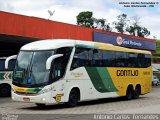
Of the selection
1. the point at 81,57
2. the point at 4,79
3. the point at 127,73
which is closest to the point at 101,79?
the point at 81,57

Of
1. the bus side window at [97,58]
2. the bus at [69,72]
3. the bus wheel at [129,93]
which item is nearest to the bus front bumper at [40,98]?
the bus at [69,72]

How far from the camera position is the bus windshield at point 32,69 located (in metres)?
18.5

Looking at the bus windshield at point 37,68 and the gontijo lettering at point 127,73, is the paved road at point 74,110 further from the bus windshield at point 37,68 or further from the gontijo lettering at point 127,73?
the gontijo lettering at point 127,73

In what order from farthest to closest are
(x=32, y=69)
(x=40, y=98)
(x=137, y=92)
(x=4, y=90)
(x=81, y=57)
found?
(x=4, y=90) < (x=137, y=92) < (x=81, y=57) < (x=32, y=69) < (x=40, y=98)

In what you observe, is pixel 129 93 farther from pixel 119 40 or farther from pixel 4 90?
pixel 119 40

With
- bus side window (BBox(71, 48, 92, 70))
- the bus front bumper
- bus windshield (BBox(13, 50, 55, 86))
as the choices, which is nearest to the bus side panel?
bus side window (BBox(71, 48, 92, 70))

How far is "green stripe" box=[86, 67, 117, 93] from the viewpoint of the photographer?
71.7ft

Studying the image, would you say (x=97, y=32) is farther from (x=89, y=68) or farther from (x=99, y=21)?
(x=99, y=21)

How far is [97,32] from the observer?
38.5 metres

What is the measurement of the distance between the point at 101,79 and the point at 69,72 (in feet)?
11.1

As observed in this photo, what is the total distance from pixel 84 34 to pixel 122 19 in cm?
8158

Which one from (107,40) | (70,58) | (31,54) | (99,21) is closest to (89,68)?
(70,58)

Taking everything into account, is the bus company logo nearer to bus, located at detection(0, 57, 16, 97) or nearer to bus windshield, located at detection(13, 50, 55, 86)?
bus, located at detection(0, 57, 16, 97)

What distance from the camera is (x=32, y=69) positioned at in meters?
18.7
